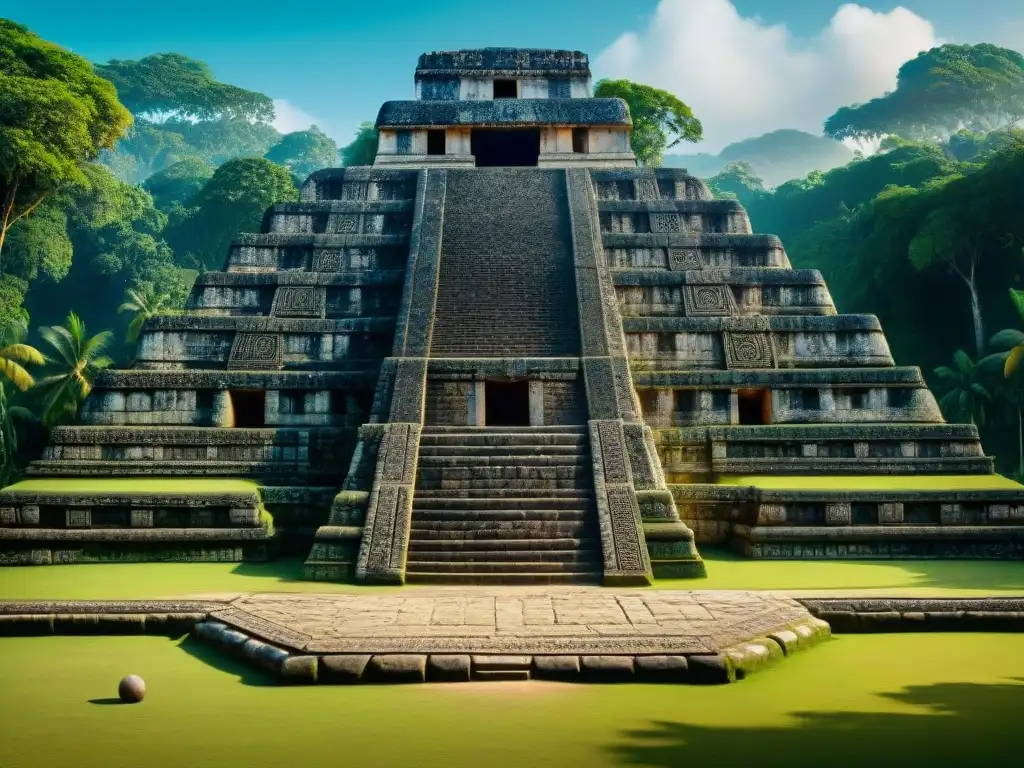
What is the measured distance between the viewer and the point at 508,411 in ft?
49.0

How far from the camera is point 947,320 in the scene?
2848 centimetres

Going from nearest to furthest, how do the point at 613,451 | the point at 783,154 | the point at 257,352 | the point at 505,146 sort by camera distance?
1. the point at 613,451
2. the point at 257,352
3. the point at 505,146
4. the point at 783,154

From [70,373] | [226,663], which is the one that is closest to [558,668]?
[226,663]

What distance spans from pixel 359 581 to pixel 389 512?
948 mm

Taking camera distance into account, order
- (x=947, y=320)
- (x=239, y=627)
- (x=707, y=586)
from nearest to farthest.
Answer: (x=239, y=627) < (x=707, y=586) < (x=947, y=320)

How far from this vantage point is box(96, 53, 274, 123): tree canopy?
7144cm

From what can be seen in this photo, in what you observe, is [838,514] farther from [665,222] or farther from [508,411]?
[665,222]

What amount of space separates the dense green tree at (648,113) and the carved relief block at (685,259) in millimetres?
19447

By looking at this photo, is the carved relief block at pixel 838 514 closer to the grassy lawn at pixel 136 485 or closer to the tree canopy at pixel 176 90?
the grassy lawn at pixel 136 485

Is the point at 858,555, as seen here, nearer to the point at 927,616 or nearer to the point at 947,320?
the point at 927,616

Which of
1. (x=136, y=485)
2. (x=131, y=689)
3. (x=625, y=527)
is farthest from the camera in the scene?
(x=136, y=485)

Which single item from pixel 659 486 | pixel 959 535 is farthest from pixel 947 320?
pixel 659 486

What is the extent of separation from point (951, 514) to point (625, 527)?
13.8 ft

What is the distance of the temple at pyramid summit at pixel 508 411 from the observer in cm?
1021
